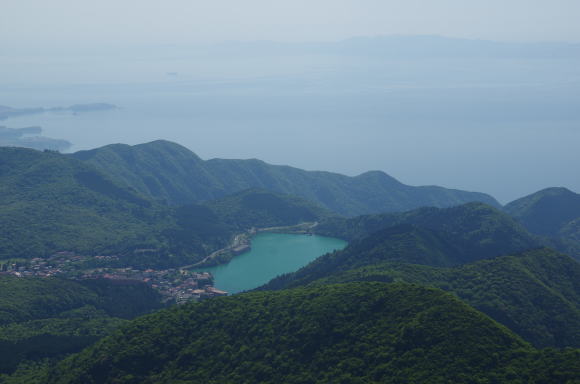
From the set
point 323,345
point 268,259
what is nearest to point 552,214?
point 268,259

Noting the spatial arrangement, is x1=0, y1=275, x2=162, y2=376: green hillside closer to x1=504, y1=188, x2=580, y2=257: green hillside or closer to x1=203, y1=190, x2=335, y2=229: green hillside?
x1=203, y1=190, x2=335, y2=229: green hillside

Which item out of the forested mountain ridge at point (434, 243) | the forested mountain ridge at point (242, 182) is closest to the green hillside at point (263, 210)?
the forested mountain ridge at point (242, 182)

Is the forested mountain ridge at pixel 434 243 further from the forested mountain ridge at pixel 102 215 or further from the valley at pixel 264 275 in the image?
the forested mountain ridge at pixel 102 215

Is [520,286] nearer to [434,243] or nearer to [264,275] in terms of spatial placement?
[434,243]

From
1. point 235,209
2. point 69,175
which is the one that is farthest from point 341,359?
point 69,175

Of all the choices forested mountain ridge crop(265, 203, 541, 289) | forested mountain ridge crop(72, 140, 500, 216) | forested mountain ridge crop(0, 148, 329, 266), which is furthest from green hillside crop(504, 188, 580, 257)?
forested mountain ridge crop(0, 148, 329, 266)

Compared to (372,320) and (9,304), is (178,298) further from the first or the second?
(372,320)
